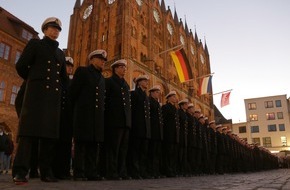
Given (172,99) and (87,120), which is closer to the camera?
(87,120)

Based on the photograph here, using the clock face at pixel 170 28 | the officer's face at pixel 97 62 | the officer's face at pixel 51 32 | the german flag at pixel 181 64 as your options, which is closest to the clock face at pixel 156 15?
the clock face at pixel 170 28

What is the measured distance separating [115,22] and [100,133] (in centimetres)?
2510

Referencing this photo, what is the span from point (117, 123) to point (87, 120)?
0.68 m

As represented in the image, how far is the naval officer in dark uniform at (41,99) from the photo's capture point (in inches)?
131

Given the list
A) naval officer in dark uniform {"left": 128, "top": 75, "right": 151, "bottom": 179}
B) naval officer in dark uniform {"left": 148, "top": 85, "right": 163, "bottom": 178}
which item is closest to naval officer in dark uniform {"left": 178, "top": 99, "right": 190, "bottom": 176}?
naval officer in dark uniform {"left": 148, "top": 85, "right": 163, "bottom": 178}

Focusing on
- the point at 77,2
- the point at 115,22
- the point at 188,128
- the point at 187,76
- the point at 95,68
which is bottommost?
the point at 188,128

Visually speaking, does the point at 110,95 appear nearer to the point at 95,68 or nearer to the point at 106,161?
the point at 95,68

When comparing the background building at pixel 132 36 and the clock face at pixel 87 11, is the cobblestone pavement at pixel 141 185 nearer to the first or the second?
the background building at pixel 132 36

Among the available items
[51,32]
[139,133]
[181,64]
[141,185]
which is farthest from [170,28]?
[141,185]

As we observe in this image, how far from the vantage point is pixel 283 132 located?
53.4 meters

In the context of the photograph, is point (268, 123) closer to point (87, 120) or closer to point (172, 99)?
point (172, 99)

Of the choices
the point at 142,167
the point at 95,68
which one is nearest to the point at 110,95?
A: the point at 95,68

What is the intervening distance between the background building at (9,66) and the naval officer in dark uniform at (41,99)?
53.7 feet

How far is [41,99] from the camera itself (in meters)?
3.45
